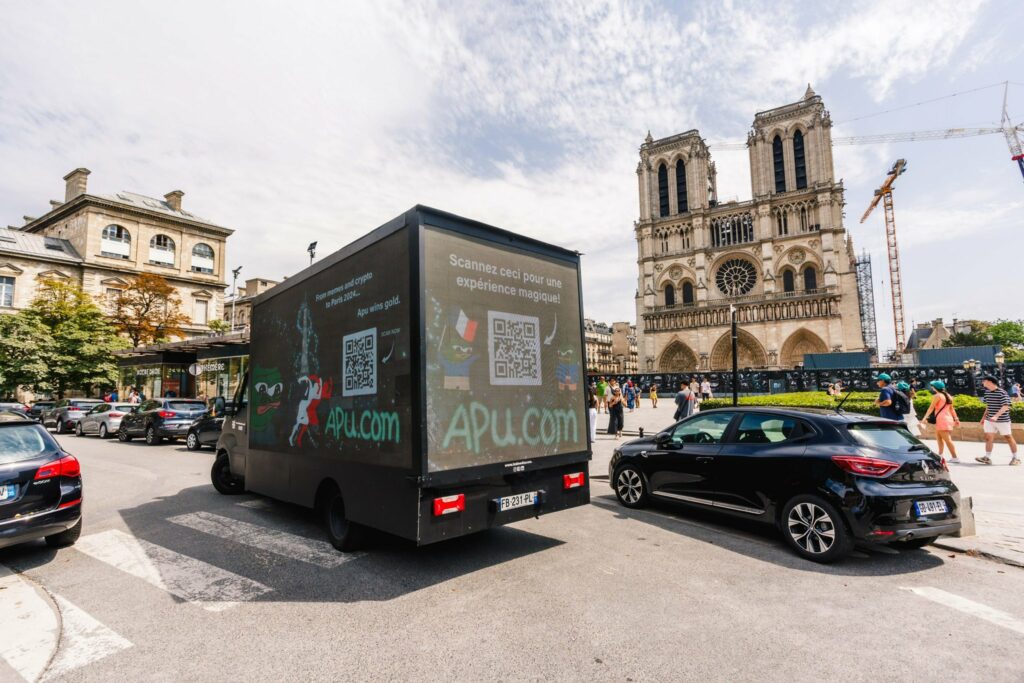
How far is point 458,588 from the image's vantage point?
4363 mm

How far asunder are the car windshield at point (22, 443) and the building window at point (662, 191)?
2713 inches

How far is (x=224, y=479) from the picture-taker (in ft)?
27.1

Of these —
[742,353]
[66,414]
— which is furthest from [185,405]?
[742,353]

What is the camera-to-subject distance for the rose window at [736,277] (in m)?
62.4

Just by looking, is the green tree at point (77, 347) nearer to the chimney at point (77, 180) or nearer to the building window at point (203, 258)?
the building window at point (203, 258)

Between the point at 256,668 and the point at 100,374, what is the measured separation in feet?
123

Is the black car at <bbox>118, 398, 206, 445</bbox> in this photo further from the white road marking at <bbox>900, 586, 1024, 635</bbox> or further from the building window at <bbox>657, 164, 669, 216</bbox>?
the building window at <bbox>657, 164, 669, 216</bbox>

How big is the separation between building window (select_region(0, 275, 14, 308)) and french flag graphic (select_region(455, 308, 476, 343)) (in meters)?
56.5

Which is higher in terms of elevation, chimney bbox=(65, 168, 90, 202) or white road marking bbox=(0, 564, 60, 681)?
chimney bbox=(65, 168, 90, 202)

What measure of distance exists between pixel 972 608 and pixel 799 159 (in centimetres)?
6731

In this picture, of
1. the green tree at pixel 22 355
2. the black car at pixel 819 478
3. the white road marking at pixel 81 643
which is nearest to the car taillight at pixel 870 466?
the black car at pixel 819 478

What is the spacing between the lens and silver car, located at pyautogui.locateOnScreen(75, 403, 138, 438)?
59.7 feet

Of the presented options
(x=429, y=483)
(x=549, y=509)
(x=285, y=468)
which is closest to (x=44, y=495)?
(x=285, y=468)

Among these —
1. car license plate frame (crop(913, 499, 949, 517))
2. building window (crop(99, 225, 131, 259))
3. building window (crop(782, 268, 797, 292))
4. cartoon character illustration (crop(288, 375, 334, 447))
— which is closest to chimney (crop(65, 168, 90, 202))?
building window (crop(99, 225, 131, 259))
